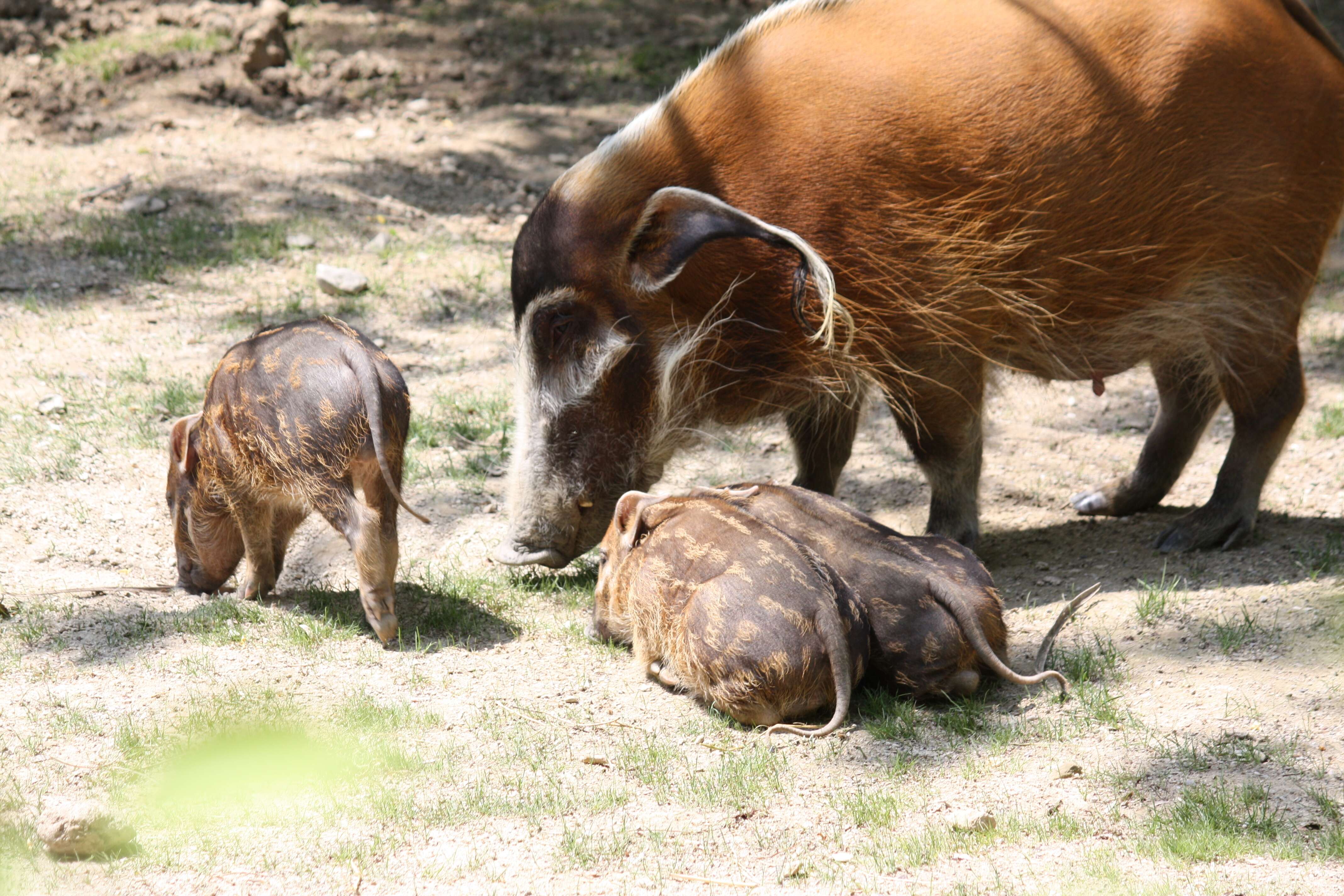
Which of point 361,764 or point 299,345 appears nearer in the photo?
point 361,764

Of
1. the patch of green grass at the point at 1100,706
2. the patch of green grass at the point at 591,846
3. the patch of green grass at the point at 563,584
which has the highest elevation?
the patch of green grass at the point at 1100,706

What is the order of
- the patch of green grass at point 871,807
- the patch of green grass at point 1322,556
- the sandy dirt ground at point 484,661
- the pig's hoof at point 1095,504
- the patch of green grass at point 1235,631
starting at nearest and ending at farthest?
the sandy dirt ground at point 484,661
the patch of green grass at point 871,807
the patch of green grass at point 1235,631
the patch of green grass at point 1322,556
the pig's hoof at point 1095,504

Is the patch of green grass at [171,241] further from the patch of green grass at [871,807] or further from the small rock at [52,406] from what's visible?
the patch of green grass at [871,807]

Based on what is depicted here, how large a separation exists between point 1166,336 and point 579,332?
6.38ft

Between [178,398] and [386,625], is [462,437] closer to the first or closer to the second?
[178,398]

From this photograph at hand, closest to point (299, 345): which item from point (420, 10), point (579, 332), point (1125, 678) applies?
point (579, 332)

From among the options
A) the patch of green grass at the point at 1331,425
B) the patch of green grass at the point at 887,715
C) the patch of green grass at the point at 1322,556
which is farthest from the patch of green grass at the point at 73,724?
the patch of green grass at the point at 1331,425

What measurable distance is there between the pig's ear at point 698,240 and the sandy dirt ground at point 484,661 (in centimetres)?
74

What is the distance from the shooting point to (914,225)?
394 cm

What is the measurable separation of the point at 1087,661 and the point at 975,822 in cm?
89

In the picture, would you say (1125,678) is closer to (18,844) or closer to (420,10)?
(18,844)

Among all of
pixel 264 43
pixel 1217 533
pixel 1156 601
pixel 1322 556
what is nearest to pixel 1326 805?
pixel 1156 601

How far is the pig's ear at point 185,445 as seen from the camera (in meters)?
4.00

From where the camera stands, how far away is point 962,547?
3609 millimetres
